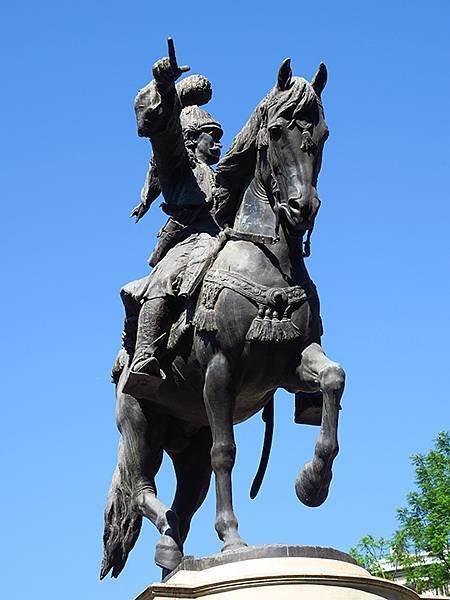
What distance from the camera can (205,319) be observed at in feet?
31.8

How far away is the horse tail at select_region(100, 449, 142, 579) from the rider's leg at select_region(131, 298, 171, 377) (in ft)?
3.96

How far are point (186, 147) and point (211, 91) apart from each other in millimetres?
783

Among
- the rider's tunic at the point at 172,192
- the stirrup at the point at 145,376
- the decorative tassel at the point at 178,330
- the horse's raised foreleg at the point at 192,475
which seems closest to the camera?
the decorative tassel at the point at 178,330

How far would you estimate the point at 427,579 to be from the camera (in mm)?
31141

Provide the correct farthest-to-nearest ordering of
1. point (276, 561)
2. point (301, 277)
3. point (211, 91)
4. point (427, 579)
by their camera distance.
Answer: point (427, 579) < point (211, 91) < point (301, 277) < point (276, 561)

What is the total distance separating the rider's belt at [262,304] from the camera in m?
9.45

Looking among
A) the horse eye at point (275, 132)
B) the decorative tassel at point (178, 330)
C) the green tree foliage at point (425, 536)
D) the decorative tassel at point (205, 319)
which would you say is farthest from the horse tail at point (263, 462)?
the green tree foliage at point (425, 536)

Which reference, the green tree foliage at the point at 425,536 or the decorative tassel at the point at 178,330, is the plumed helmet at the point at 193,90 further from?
the green tree foliage at the point at 425,536

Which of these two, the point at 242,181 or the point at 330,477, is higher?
the point at 242,181

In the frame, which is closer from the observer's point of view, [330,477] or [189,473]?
[330,477]

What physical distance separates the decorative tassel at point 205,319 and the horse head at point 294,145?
880 millimetres

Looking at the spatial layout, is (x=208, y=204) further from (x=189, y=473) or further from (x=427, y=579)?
(x=427, y=579)

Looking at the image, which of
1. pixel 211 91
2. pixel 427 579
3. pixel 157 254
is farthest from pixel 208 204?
pixel 427 579

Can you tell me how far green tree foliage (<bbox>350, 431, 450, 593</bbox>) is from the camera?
30.4 meters
